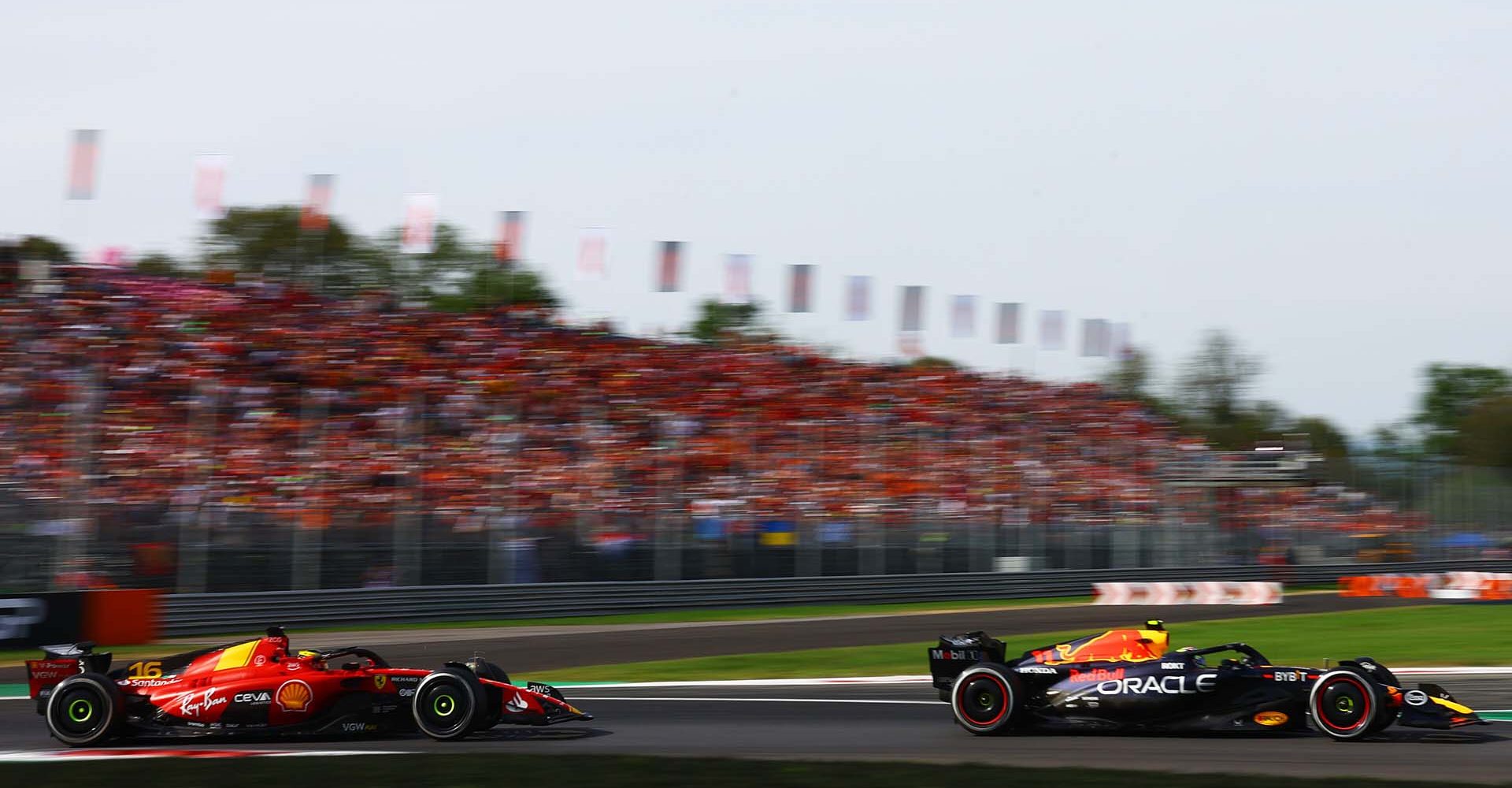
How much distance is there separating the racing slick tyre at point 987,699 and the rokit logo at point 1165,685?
665mm

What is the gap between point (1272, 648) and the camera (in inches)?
701

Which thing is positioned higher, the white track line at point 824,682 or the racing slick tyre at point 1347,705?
the racing slick tyre at point 1347,705

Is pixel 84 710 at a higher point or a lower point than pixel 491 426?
lower

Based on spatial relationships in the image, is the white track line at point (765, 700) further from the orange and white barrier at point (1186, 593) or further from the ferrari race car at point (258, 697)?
the orange and white barrier at point (1186, 593)

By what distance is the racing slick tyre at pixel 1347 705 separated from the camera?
9.34 metres

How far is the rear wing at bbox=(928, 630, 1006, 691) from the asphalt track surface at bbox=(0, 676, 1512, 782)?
0.43 metres

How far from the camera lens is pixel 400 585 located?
19.7m

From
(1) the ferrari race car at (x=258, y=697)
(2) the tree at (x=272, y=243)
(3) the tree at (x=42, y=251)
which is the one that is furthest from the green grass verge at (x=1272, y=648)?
(2) the tree at (x=272, y=243)

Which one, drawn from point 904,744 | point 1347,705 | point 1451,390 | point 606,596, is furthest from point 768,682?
point 1451,390

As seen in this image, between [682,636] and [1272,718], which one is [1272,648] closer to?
[682,636]

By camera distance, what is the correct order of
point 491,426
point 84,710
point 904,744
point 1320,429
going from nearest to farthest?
1. point 84,710
2. point 904,744
3. point 491,426
4. point 1320,429

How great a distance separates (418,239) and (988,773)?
23178 mm

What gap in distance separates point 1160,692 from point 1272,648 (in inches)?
Answer: 344

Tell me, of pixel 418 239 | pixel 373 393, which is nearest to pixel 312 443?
pixel 373 393
